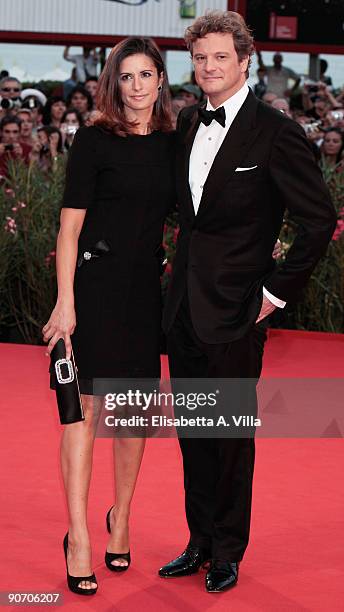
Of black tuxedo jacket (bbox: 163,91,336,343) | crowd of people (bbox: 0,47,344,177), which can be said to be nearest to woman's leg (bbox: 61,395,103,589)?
black tuxedo jacket (bbox: 163,91,336,343)

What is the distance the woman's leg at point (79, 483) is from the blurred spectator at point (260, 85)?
10.2 m

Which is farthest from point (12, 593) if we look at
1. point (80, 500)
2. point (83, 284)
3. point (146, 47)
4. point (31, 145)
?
point (31, 145)

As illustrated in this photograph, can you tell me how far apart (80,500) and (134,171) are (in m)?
1.00

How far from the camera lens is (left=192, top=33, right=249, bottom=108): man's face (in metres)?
3.37

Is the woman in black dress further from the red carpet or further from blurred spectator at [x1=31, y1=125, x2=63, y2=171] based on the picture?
blurred spectator at [x1=31, y1=125, x2=63, y2=171]

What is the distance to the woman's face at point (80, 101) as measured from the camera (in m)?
11.7

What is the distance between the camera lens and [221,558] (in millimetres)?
3545

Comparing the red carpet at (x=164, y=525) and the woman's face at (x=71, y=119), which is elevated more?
A: the red carpet at (x=164, y=525)

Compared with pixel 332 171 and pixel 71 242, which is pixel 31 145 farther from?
pixel 71 242

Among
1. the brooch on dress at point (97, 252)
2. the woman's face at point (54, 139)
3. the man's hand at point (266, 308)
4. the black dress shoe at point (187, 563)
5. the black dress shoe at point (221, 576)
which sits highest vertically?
the brooch on dress at point (97, 252)

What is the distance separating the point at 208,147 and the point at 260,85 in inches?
419

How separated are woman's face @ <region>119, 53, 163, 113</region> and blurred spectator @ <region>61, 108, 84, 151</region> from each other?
6.71m

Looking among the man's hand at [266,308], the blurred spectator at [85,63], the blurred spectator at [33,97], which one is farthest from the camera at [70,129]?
the man's hand at [266,308]

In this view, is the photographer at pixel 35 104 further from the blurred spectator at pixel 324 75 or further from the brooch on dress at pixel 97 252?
the brooch on dress at pixel 97 252
